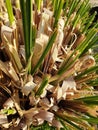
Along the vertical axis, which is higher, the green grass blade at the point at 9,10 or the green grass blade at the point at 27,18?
the green grass blade at the point at 9,10

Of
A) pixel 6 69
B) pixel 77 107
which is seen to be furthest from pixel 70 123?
pixel 6 69

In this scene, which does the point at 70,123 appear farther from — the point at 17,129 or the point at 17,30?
the point at 17,30

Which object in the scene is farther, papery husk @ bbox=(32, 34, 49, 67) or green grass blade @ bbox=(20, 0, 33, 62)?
papery husk @ bbox=(32, 34, 49, 67)

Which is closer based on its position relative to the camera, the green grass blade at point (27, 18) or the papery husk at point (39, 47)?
the green grass blade at point (27, 18)

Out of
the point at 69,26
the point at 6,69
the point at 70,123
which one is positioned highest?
the point at 69,26

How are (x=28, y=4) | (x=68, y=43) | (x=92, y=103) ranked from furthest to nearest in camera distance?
(x=68, y=43) < (x=92, y=103) < (x=28, y=4)

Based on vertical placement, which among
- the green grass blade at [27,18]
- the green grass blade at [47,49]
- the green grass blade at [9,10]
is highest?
the green grass blade at [9,10]

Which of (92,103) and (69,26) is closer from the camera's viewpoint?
(92,103)

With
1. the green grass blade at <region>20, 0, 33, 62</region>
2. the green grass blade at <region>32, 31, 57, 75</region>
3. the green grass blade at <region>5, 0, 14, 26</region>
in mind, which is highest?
the green grass blade at <region>5, 0, 14, 26</region>

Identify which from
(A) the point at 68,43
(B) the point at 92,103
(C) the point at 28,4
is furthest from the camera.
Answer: (A) the point at 68,43

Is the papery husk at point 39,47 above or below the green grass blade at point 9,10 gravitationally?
→ below

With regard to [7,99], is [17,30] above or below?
above
